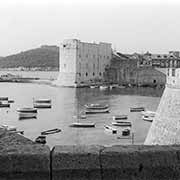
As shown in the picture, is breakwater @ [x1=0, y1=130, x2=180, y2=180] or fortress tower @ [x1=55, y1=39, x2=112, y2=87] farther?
fortress tower @ [x1=55, y1=39, x2=112, y2=87]

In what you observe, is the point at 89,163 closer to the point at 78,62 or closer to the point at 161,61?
the point at 78,62

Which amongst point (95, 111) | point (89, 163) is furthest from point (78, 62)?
point (89, 163)

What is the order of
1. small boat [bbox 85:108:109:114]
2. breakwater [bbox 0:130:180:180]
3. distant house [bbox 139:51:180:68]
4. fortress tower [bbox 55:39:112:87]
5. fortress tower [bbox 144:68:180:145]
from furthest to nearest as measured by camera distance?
distant house [bbox 139:51:180:68] → fortress tower [bbox 55:39:112:87] → small boat [bbox 85:108:109:114] → fortress tower [bbox 144:68:180:145] → breakwater [bbox 0:130:180:180]

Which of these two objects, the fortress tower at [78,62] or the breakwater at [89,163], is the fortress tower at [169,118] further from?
the fortress tower at [78,62]

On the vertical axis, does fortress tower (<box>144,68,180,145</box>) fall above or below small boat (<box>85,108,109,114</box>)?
above

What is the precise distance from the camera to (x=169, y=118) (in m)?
8.20

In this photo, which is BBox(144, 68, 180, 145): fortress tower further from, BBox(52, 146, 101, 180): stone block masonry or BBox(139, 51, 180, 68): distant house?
BBox(139, 51, 180, 68): distant house

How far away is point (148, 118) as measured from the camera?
21.2 metres

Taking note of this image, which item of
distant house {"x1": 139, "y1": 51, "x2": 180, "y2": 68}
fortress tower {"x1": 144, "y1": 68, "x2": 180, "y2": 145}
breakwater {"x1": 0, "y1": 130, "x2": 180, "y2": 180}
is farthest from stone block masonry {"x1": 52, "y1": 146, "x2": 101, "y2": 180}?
distant house {"x1": 139, "y1": 51, "x2": 180, "y2": 68}

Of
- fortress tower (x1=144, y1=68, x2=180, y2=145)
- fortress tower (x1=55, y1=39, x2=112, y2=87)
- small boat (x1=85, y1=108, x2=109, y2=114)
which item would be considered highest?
fortress tower (x1=55, y1=39, x2=112, y2=87)

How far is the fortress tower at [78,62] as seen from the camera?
166 ft

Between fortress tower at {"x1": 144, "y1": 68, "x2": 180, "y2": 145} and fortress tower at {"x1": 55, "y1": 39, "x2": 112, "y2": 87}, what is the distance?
40724 mm

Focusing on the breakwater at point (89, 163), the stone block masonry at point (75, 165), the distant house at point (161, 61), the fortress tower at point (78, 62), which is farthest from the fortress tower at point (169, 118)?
the distant house at point (161, 61)

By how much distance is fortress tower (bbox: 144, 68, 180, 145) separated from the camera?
7938 millimetres
